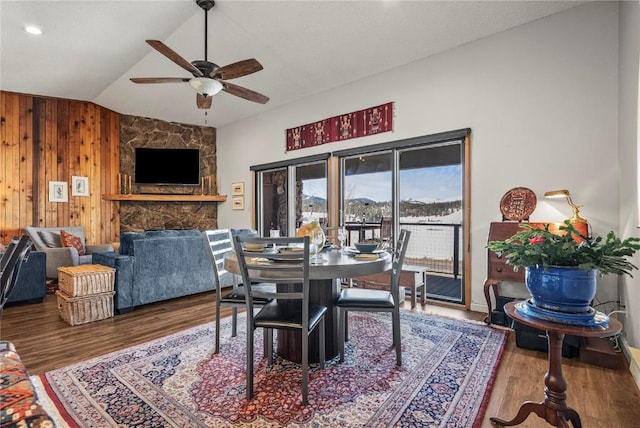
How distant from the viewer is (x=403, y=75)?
13.8 ft

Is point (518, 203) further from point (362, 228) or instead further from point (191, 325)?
point (191, 325)

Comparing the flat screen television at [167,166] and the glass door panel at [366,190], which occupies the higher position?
the flat screen television at [167,166]

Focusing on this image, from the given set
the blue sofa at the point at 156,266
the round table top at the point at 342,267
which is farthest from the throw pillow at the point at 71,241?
the round table top at the point at 342,267

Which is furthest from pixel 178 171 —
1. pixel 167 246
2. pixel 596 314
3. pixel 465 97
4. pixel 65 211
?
pixel 596 314

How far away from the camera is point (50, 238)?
203 inches

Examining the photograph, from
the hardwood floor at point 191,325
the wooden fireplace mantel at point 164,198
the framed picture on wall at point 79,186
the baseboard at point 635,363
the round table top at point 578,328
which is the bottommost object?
the hardwood floor at point 191,325

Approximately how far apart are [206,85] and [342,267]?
2.43 meters

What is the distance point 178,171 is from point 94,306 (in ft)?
13.4

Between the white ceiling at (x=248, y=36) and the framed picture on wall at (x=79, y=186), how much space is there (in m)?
1.49

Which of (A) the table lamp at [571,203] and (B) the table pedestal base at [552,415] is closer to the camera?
(B) the table pedestal base at [552,415]

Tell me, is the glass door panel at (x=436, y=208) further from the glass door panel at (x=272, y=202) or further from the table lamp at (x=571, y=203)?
the glass door panel at (x=272, y=202)

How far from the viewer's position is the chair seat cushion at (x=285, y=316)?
1.86 metres

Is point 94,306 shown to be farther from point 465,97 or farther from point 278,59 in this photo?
point 465,97

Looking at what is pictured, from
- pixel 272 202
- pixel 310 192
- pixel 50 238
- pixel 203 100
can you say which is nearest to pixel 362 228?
pixel 310 192
